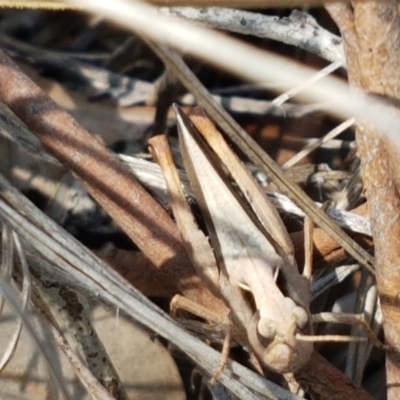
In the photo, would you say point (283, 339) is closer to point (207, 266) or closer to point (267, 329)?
point (267, 329)

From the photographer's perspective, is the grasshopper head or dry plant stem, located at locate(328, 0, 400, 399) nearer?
dry plant stem, located at locate(328, 0, 400, 399)

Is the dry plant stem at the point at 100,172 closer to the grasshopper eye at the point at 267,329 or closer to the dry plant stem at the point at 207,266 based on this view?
the dry plant stem at the point at 207,266

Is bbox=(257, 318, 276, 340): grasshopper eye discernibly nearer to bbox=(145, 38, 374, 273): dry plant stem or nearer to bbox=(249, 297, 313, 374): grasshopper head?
bbox=(249, 297, 313, 374): grasshopper head

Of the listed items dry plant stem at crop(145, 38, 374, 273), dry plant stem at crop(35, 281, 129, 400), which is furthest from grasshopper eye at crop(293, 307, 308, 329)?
dry plant stem at crop(35, 281, 129, 400)

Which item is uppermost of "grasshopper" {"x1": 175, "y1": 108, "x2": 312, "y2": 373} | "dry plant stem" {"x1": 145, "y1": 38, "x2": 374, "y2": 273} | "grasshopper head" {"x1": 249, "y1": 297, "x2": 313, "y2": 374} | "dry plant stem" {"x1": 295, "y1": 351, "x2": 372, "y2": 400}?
"dry plant stem" {"x1": 145, "y1": 38, "x2": 374, "y2": 273}

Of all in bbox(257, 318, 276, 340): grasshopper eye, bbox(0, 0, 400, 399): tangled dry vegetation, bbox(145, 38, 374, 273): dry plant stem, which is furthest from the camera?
bbox(257, 318, 276, 340): grasshopper eye

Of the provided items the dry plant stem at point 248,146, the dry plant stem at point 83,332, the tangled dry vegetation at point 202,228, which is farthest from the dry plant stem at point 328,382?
the dry plant stem at point 83,332

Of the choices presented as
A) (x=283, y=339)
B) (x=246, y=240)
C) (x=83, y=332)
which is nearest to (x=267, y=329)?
(x=283, y=339)
